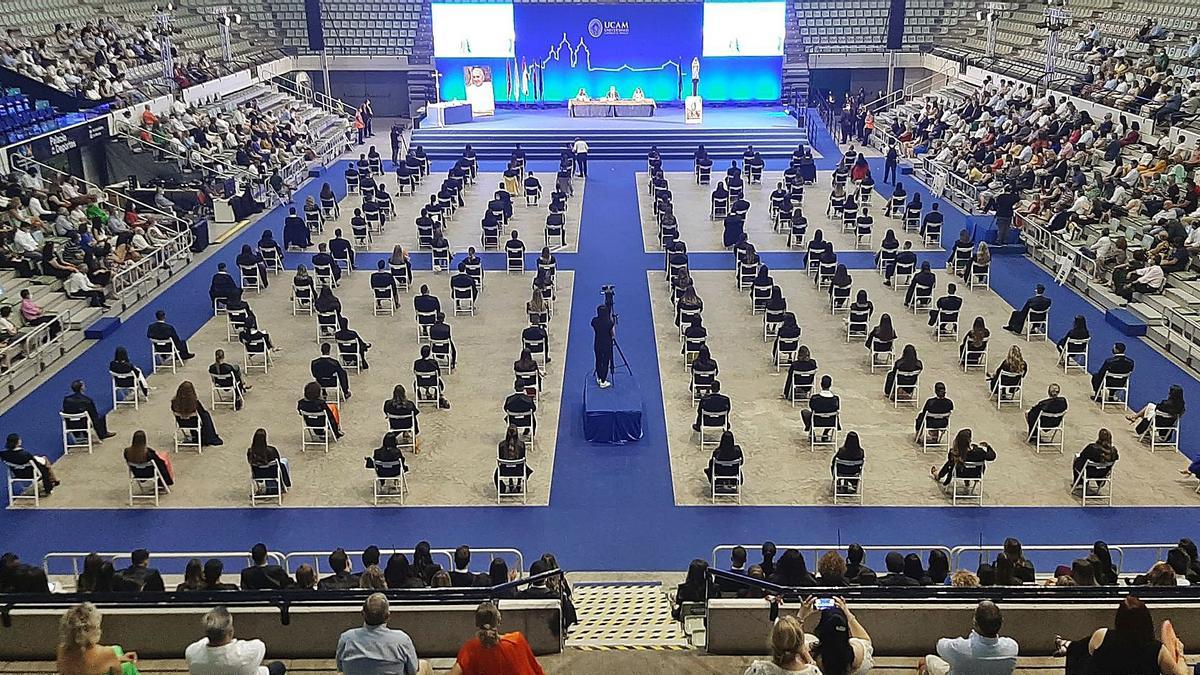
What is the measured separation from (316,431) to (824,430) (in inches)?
244

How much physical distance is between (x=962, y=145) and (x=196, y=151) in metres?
21.1

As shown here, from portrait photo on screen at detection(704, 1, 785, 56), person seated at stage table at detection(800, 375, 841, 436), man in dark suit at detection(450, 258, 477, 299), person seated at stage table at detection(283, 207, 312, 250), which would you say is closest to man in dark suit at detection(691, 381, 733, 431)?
person seated at stage table at detection(800, 375, 841, 436)

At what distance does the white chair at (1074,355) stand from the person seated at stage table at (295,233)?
49.6 feet

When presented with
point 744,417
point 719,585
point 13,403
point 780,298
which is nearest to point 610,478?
point 744,417

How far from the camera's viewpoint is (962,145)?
30984 millimetres

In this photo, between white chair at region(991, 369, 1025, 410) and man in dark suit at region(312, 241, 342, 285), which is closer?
white chair at region(991, 369, 1025, 410)

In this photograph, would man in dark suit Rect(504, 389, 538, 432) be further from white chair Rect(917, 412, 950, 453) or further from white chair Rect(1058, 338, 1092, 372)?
white chair Rect(1058, 338, 1092, 372)

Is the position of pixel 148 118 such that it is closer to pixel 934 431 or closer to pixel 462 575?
pixel 934 431

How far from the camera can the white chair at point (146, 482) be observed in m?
11.7

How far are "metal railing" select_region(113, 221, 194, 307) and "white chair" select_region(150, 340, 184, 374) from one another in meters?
3.19

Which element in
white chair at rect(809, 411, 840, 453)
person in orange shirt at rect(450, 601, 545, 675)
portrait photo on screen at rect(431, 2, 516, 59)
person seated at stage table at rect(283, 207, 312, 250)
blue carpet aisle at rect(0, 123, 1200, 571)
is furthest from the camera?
portrait photo on screen at rect(431, 2, 516, 59)

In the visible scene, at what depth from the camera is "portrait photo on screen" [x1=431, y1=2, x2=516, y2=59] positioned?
139 feet

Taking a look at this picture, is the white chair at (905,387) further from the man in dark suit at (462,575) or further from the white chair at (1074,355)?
the man in dark suit at (462,575)

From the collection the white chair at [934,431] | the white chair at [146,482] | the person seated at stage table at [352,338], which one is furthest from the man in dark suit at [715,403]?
the white chair at [146,482]
